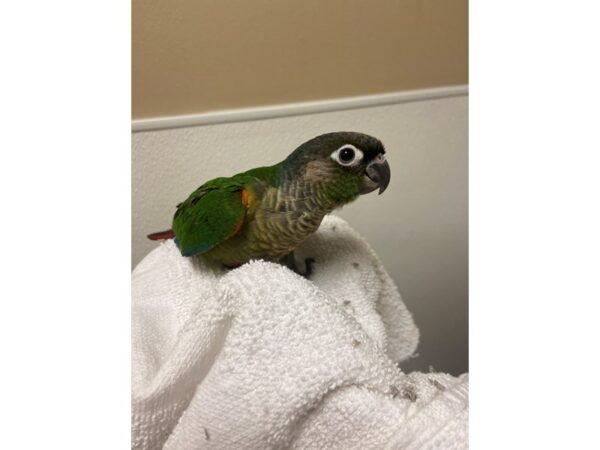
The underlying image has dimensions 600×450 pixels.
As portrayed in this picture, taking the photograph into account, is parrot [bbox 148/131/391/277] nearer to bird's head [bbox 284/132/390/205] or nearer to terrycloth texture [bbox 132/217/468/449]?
bird's head [bbox 284/132/390/205]

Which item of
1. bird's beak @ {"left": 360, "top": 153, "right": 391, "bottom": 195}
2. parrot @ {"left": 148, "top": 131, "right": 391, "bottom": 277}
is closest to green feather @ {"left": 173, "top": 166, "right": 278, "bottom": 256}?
parrot @ {"left": 148, "top": 131, "right": 391, "bottom": 277}

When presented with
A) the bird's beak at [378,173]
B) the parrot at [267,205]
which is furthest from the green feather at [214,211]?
the bird's beak at [378,173]

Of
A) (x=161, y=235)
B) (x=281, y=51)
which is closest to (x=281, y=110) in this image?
(x=281, y=51)

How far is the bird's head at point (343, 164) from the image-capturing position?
42 cm

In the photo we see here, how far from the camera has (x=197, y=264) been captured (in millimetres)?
512

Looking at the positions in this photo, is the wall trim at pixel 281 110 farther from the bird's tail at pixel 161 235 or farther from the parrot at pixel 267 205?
the bird's tail at pixel 161 235

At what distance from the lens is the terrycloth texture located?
0.32 m

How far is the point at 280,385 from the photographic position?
33 centimetres

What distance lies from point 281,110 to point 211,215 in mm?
135

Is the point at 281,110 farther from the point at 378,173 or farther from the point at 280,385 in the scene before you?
the point at 280,385
